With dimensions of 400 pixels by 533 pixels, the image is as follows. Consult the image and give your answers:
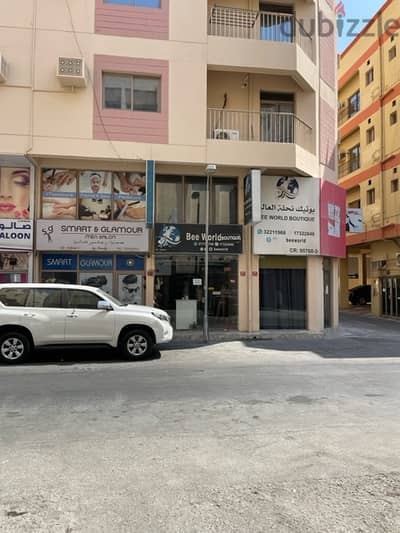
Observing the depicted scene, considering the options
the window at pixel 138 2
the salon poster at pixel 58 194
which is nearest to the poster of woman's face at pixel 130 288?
the salon poster at pixel 58 194

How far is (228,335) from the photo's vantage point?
1524cm

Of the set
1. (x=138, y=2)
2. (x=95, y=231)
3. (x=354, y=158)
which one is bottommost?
(x=95, y=231)

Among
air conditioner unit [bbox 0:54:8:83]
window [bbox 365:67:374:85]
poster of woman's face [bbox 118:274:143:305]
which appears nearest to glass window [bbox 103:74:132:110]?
air conditioner unit [bbox 0:54:8:83]

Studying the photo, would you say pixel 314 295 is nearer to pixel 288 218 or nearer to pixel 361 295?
pixel 288 218

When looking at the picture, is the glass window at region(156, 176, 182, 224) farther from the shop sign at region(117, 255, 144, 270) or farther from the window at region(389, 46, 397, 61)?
the window at region(389, 46, 397, 61)

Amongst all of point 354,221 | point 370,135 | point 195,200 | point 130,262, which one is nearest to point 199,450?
point 130,262

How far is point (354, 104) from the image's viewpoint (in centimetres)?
3050

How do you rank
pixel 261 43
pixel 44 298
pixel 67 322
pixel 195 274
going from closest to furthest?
pixel 67 322 < pixel 44 298 < pixel 261 43 < pixel 195 274

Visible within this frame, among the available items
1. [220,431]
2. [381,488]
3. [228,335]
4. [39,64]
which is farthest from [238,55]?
[381,488]

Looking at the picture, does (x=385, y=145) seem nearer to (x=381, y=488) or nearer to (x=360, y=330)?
(x=360, y=330)

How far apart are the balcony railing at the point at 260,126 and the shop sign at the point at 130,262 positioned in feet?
17.2

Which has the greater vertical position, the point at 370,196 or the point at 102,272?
the point at 370,196

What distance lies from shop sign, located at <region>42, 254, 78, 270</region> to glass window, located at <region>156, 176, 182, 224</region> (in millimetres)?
3398

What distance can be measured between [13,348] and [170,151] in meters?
8.32
